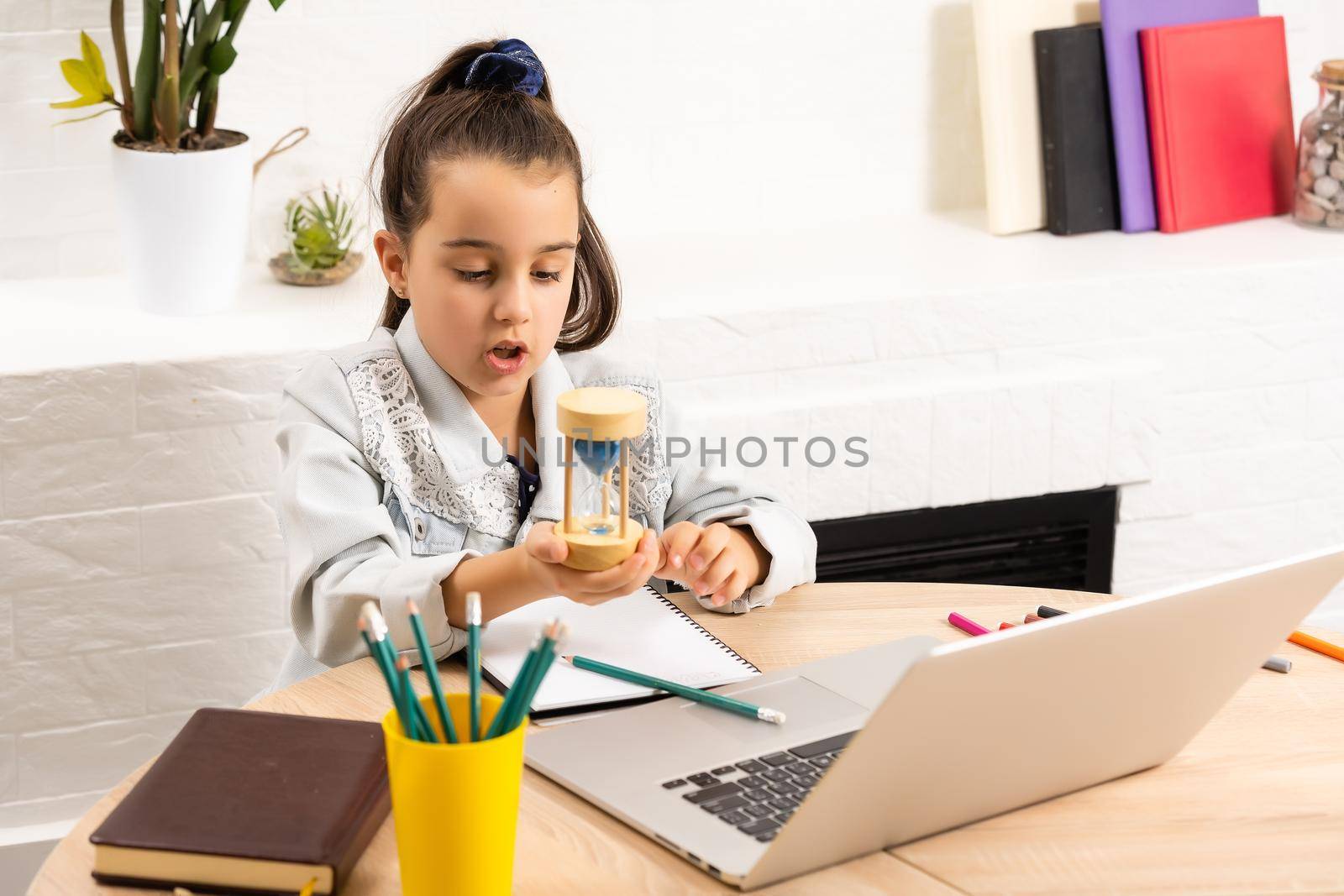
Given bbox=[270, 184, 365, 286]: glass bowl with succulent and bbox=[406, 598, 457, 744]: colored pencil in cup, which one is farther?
bbox=[270, 184, 365, 286]: glass bowl with succulent

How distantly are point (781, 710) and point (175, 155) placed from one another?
1104 mm

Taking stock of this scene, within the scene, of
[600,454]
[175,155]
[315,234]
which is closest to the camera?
[600,454]

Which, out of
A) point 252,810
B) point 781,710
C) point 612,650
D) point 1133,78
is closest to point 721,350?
point 1133,78

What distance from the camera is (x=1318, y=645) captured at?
4.27 ft

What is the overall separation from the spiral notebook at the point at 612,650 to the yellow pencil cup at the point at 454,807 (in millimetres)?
293

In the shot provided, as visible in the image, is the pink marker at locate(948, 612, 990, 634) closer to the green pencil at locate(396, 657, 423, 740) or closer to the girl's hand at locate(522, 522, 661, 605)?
the girl's hand at locate(522, 522, 661, 605)

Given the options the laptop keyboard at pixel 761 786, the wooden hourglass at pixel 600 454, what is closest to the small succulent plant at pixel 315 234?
the wooden hourglass at pixel 600 454

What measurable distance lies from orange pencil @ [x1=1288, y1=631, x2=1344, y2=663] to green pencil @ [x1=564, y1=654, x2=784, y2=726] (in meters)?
0.46

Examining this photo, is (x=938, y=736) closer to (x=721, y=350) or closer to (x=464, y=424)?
(x=464, y=424)

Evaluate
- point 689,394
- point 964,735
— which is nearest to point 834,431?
point 689,394

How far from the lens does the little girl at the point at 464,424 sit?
1.32m

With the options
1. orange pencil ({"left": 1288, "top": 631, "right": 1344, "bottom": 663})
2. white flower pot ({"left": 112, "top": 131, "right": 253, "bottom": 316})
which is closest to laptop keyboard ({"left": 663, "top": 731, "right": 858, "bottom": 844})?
orange pencil ({"left": 1288, "top": 631, "right": 1344, "bottom": 663})

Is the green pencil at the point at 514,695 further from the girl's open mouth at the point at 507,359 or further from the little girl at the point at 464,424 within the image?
the girl's open mouth at the point at 507,359

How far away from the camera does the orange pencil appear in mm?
1285
